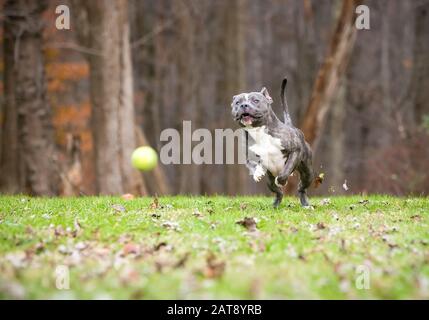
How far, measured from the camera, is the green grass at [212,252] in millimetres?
5352

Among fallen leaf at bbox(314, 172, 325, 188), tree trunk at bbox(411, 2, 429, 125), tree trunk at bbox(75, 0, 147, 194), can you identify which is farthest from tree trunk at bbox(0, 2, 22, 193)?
tree trunk at bbox(411, 2, 429, 125)

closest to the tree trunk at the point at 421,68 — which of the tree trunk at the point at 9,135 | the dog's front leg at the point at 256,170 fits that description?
the tree trunk at the point at 9,135

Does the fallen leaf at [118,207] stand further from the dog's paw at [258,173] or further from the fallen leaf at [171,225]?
the dog's paw at [258,173]

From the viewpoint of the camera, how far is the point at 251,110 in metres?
8.62

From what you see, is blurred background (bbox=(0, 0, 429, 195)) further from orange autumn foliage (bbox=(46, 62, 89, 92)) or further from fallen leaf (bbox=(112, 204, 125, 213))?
fallen leaf (bbox=(112, 204, 125, 213))

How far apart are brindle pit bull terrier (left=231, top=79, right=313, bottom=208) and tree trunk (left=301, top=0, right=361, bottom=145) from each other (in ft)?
25.7

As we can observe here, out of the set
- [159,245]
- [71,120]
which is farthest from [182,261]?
[71,120]

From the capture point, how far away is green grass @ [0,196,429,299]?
5352mm

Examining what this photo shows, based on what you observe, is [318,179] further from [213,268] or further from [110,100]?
[110,100]

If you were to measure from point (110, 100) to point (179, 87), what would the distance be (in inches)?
536

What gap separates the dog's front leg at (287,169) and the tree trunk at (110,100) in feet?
23.0

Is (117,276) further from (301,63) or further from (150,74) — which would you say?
(301,63)
